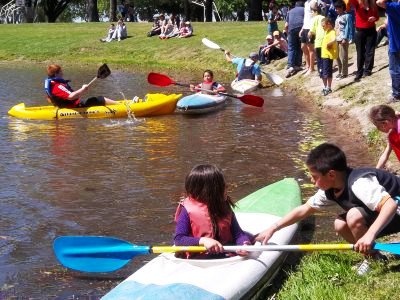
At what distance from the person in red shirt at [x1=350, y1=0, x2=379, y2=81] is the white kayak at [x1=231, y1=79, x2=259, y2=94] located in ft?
9.04

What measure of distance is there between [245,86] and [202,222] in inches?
397

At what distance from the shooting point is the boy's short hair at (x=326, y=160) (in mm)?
4031

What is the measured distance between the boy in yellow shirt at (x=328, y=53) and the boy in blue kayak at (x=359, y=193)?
7938mm

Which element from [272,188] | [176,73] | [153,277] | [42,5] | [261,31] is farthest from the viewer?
[42,5]

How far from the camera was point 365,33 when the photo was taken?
11.5 m

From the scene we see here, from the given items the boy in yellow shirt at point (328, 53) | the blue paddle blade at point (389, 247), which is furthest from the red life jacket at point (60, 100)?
the blue paddle blade at point (389, 247)

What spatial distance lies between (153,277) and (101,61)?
21.1 m

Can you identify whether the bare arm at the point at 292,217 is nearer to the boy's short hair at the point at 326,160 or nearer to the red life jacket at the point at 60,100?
the boy's short hair at the point at 326,160

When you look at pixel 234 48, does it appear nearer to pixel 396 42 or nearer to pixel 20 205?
pixel 396 42

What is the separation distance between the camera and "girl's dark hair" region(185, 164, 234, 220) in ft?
14.0

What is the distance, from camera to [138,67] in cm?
2162

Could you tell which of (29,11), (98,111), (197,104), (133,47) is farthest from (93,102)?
(29,11)

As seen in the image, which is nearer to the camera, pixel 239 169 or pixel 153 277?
pixel 153 277

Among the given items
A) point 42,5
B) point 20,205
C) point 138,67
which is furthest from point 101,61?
point 42,5
